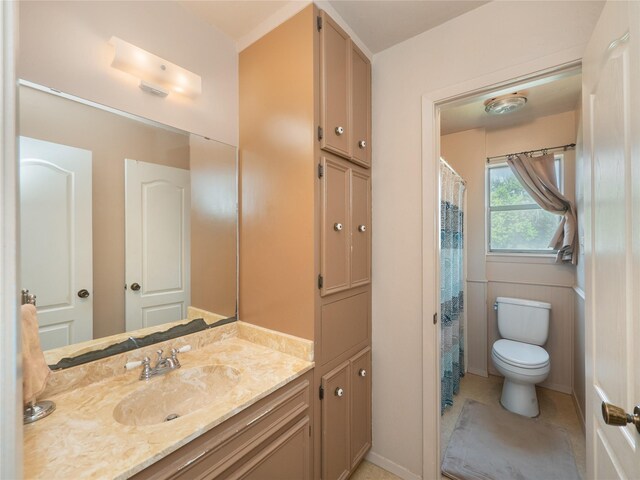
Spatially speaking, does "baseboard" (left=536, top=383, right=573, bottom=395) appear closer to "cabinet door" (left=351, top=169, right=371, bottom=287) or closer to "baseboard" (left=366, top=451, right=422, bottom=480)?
"baseboard" (left=366, top=451, right=422, bottom=480)

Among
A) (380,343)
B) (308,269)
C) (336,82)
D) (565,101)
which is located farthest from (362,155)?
(565,101)

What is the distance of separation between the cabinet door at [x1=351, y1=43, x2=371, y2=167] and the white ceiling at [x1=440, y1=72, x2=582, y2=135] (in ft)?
2.26

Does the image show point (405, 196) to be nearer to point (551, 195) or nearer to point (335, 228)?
point (335, 228)

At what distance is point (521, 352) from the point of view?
2.30m

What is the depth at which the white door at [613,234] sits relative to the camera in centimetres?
69

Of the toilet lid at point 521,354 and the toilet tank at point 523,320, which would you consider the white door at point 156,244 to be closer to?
the toilet lid at point 521,354

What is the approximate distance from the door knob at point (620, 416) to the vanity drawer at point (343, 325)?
3.17 feet

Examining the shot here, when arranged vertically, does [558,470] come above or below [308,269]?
below

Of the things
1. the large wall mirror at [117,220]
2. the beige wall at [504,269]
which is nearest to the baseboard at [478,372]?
the beige wall at [504,269]

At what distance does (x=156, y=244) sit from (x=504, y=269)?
3046 mm

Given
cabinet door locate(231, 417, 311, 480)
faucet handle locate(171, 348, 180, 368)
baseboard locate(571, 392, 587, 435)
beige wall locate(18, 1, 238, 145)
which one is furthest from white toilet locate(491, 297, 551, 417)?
beige wall locate(18, 1, 238, 145)

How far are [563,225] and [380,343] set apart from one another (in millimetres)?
2067

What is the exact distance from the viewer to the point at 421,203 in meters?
1.58

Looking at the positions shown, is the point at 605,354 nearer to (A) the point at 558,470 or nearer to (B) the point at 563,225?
(A) the point at 558,470
